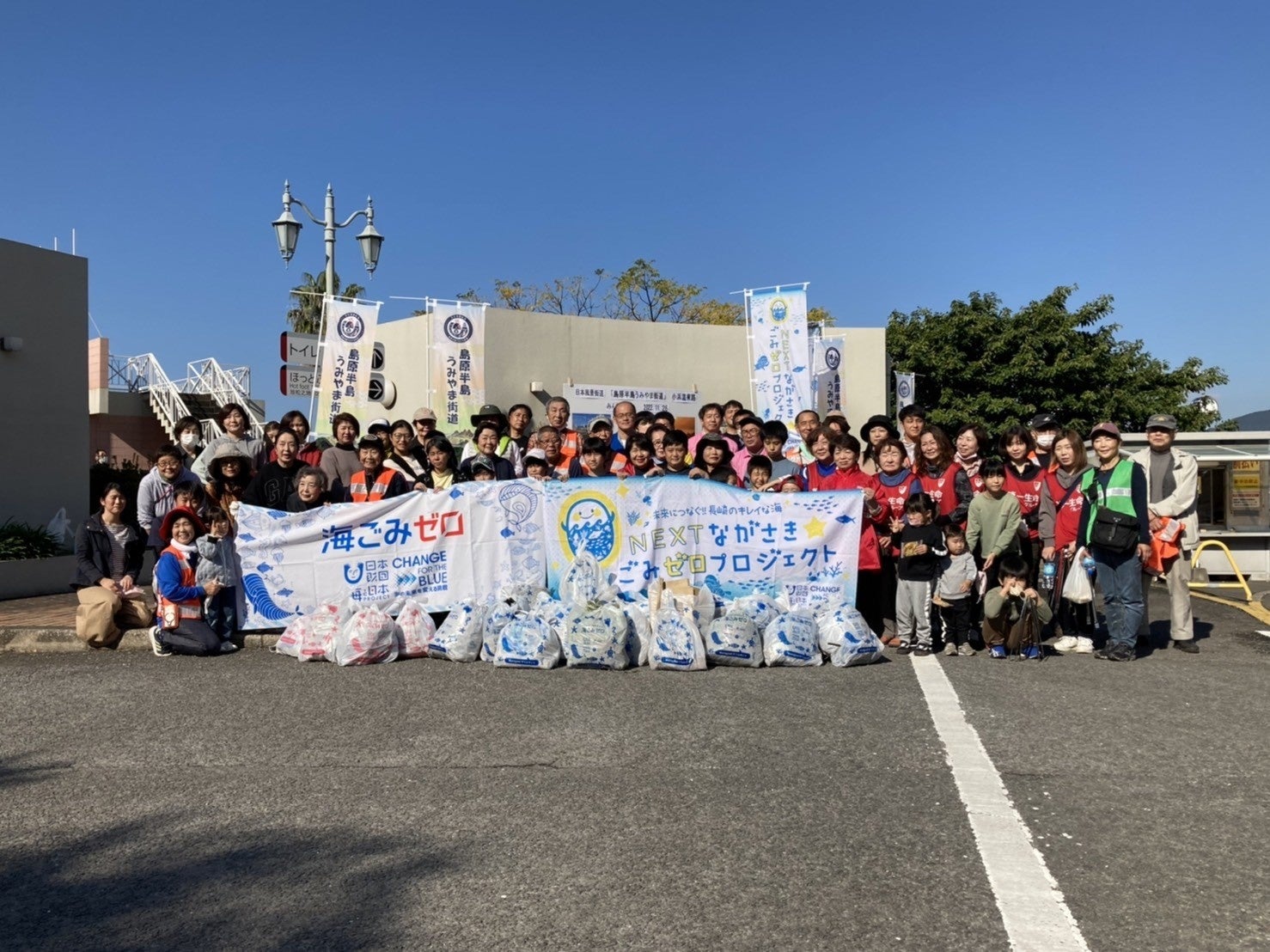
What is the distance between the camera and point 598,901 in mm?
3660

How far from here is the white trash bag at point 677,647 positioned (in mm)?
7504

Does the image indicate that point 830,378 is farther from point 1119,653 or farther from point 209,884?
point 209,884

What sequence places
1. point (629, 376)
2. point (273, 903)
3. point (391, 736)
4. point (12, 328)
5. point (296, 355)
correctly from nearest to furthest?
point (273, 903)
point (391, 736)
point (12, 328)
point (296, 355)
point (629, 376)

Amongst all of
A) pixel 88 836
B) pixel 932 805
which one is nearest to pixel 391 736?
pixel 88 836

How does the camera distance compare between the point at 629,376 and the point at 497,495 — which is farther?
the point at 629,376

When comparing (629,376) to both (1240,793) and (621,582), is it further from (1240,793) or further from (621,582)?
(1240,793)

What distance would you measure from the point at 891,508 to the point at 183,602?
5.85 meters

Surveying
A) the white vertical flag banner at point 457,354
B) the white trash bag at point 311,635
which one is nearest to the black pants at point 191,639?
the white trash bag at point 311,635

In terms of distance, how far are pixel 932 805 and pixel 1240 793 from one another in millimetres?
1492

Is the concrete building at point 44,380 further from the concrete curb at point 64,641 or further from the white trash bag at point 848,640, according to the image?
the white trash bag at point 848,640

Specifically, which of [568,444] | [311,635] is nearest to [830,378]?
[568,444]

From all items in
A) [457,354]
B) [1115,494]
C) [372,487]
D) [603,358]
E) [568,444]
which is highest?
[603,358]

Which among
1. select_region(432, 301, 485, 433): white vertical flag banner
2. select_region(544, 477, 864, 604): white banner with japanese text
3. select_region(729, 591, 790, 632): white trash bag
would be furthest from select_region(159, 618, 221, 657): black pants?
select_region(432, 301, 485, 433): white vertical flag banner

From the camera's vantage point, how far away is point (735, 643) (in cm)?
758
